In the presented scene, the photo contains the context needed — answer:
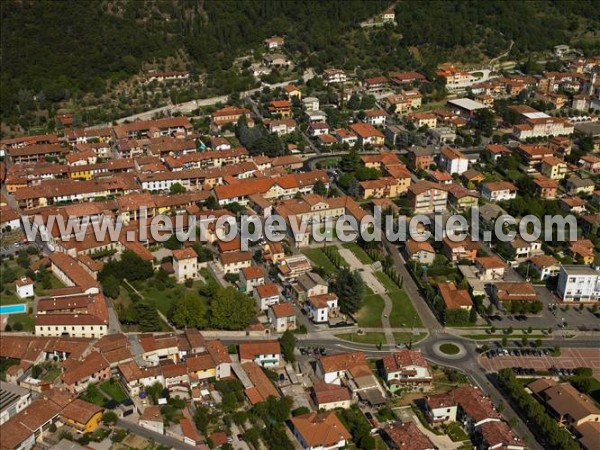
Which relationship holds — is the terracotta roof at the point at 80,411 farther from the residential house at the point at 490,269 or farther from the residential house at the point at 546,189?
the residential house at the point at 546,189

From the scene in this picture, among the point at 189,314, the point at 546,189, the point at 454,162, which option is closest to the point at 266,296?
the point at 189,314

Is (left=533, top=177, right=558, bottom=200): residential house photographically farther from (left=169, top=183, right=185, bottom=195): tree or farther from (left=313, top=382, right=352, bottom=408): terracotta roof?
(left=313, top=382, right=352, bottom=408): terracotta roof

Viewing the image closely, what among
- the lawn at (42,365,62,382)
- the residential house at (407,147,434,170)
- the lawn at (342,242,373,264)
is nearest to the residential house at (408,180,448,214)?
the residential house at (407,147,434,170)

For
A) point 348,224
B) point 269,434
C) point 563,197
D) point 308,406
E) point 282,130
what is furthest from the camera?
point 282,130

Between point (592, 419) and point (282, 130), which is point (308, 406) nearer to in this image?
point (592, 419)

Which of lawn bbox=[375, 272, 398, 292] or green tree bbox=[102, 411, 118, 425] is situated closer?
green tree bbox=[102, 411, 118, 425]

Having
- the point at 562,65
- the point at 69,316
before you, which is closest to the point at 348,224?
the point at 69,316
